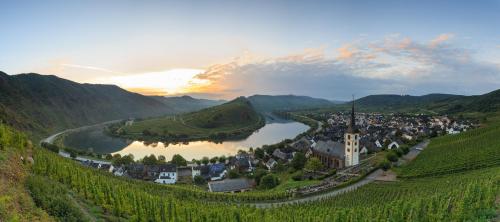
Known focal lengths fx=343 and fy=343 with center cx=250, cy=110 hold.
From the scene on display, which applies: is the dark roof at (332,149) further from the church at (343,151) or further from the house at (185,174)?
the house at (185,174)

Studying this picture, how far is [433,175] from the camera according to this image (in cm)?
4897

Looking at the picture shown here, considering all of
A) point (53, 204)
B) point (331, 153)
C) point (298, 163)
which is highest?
point (53, 204)

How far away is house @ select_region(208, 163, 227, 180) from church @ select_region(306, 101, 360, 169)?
71.8ft

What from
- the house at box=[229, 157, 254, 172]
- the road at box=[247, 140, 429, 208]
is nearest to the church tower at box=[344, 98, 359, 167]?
the road at box=[247, 140, 429, 208]

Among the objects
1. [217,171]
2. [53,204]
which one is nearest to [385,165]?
[217,171]

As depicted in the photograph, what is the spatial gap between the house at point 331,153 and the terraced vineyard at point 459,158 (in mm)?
14218

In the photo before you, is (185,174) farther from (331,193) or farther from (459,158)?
(459,158)

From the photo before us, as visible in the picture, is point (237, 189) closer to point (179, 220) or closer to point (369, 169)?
point (369, 169)

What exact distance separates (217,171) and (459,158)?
1759 inches

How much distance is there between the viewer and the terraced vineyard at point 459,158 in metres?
48.1

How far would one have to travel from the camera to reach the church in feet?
216

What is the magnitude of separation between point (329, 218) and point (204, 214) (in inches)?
371

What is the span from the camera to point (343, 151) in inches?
2766

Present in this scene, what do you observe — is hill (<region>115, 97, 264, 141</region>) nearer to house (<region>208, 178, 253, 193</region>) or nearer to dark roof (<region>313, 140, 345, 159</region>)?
dark roof (<region>313, 140, 345, 159</region>)
